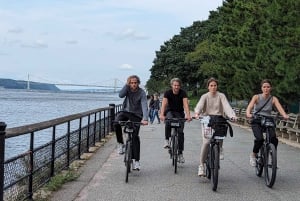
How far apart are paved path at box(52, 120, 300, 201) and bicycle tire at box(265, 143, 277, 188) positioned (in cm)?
14

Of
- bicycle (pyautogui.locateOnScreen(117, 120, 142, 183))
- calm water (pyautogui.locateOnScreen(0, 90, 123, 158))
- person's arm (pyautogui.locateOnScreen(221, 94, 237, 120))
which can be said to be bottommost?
calm water (pyautogui.locateOnScreen(0, 90, 123, 158))

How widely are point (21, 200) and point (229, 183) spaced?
12.3 ft

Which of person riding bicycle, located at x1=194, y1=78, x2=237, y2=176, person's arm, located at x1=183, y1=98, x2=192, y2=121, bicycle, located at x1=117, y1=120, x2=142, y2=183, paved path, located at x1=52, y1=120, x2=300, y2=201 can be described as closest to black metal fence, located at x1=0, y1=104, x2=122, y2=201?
paved path, located at x1=52, y1=120, x2=300, y2=201

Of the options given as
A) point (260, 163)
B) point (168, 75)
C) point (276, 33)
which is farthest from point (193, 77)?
point (260, 163)

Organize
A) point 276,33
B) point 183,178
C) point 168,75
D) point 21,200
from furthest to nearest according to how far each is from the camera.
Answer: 1. point 168,75
2. point 276,33
3. point 183,178
4. point 21,200

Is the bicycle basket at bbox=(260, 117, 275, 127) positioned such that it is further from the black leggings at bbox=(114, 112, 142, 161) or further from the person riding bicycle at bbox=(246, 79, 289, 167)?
the black leggings at bbox=(114, 112, 142, 161)

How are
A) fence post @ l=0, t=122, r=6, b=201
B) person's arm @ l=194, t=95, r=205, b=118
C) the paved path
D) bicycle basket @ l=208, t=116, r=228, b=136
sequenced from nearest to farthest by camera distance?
1. fence post @ l=0, t=122, r=6, b=201
2. the paved path
3. bicycle basket @ l=208, t=116, r=228, b=136
4. person's arm @ l=194, t=95, r=205, b=118

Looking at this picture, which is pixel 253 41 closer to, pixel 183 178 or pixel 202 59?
pixel 183 178

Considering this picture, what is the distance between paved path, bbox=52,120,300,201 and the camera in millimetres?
8117

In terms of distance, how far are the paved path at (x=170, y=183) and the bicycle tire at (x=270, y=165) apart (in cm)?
14

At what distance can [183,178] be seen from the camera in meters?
9.83

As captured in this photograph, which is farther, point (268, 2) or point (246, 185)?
point (268, 2)

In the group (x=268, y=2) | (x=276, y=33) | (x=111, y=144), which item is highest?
(x=268, y=2)

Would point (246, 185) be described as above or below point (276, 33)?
below
